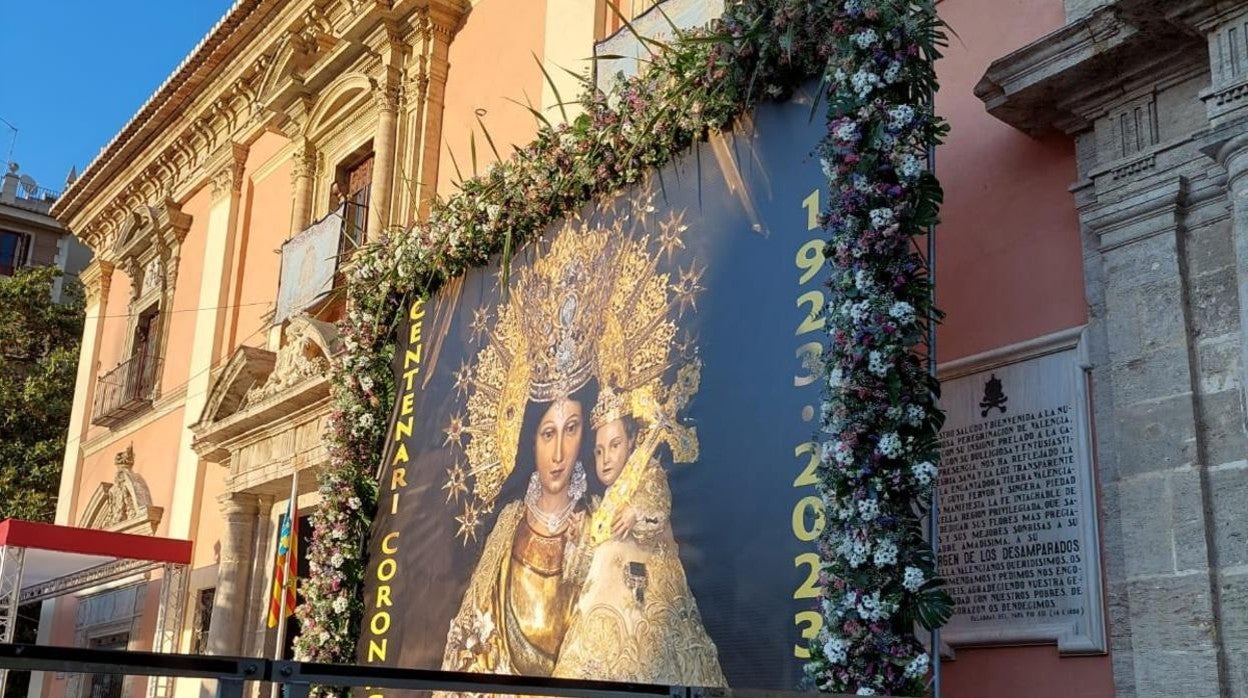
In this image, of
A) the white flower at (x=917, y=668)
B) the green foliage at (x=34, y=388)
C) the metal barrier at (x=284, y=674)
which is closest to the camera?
the metal barrier at (x=284, y=674)

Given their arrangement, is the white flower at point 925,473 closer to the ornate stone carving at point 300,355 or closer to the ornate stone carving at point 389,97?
the ornate stone carving at point 300,355

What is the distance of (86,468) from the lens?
16.3m

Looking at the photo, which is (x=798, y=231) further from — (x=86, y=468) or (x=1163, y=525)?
(x=86, y=468)

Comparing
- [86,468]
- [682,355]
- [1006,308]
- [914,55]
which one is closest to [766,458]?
[682,355]

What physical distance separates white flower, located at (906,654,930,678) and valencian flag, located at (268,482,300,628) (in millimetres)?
5623

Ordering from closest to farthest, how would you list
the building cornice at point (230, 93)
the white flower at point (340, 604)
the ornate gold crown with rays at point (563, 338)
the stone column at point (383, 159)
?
the ornate gold crown with rays at point (563, 338), the white flower at point (340, 604), the stone column at point (383, 159), the building cornice at point (230, 93)

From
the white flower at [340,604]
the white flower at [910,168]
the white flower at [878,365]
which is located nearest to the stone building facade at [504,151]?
the white flower at [910,168]

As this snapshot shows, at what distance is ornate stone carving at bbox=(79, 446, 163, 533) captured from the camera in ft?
44.7

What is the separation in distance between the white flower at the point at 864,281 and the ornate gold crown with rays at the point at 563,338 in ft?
4.17

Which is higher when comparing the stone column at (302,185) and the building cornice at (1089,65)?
the stone column at (302,185)

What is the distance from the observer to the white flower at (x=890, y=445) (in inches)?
181

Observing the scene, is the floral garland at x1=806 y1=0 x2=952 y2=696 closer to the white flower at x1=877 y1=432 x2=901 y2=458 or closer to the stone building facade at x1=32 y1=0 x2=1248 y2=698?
the white flower at x1=877 y1=432 x2=901 y2=458

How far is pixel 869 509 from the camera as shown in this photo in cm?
459

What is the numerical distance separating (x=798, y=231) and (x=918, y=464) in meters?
1.27
